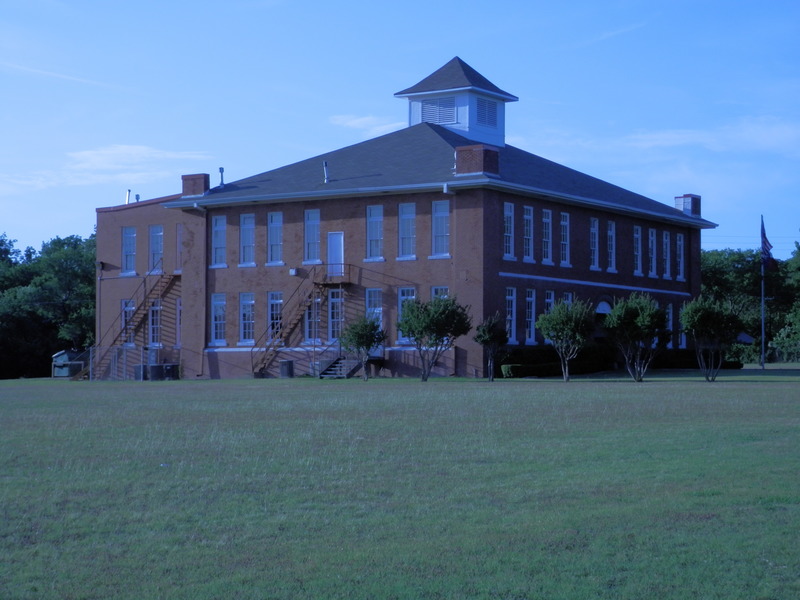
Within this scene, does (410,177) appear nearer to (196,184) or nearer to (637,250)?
(196,184)

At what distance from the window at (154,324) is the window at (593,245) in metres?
20.3

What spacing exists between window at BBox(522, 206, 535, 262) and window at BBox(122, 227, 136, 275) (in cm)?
2012

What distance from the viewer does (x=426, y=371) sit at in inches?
1811

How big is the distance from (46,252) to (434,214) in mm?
50409

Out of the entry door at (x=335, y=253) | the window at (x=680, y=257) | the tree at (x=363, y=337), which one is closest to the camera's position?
the tree at (x=363, y=337)

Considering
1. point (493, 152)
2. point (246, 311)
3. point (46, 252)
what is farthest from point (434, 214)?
point (46, 252)

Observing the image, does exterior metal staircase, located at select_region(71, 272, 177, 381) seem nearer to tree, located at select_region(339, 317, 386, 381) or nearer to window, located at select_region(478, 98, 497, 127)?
tree, located at select_region(339, 317, 386, 381)

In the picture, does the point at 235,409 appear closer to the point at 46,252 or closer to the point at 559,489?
the point at 559,489

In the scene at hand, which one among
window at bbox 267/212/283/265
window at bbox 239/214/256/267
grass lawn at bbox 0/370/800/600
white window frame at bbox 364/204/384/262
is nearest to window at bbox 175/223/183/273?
window at bbox 239/214/256/267

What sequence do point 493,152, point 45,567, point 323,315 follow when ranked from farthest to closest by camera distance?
point 323,315 → point 493,152 → point 45,567

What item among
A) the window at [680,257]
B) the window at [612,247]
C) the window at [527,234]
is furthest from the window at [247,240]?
the window at [680,257]

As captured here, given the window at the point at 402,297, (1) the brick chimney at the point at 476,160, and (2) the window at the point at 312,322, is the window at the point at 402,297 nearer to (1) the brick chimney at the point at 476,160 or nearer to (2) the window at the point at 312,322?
(2) the window at the point at 312,322

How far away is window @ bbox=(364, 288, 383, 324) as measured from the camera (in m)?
52.2

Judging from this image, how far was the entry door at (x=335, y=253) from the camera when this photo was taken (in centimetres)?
5288
